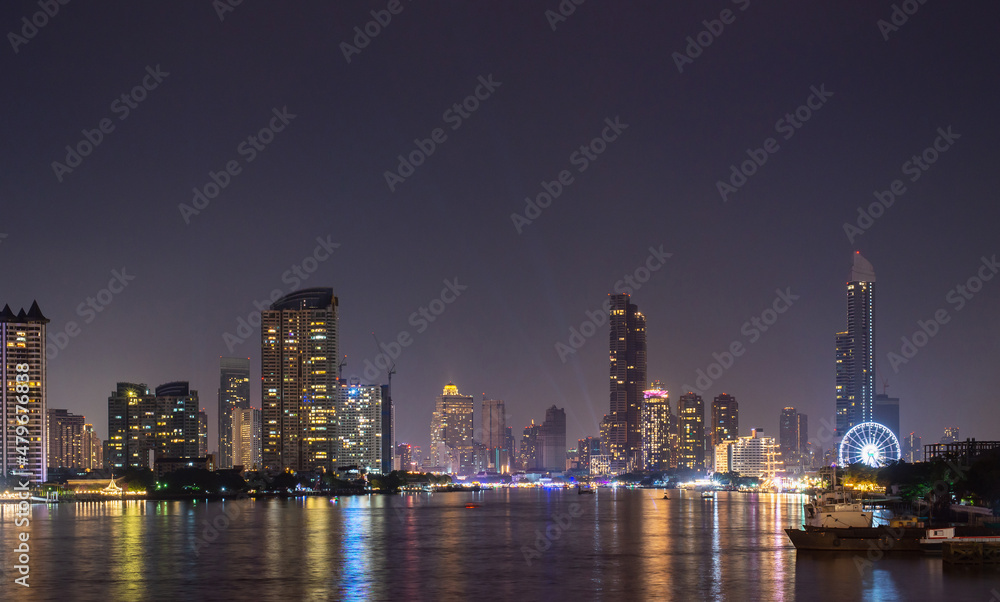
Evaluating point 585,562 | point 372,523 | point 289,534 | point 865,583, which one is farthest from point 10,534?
point 865,583

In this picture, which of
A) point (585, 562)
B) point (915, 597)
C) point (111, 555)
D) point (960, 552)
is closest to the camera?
point (915, 597)

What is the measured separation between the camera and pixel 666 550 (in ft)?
326

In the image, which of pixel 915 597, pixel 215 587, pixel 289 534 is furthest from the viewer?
pixel 289 534

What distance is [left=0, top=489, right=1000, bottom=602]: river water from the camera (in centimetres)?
6894

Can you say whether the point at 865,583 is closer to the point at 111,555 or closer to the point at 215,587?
the point at 215,587

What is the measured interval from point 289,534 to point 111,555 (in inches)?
1121

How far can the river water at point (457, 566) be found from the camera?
226 ft

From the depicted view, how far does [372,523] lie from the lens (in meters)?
145

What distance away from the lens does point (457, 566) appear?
85375 millimetres

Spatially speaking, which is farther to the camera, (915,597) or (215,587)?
(215,587)

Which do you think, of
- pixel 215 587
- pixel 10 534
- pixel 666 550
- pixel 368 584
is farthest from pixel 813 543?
pixel 10 534

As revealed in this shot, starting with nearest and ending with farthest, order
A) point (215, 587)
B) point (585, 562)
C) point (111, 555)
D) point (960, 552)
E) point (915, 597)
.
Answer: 1. point (915, 597)
2. point (215, 587)
3. point (960, 552)
4. point (585, 562)
5. point (111, 555)

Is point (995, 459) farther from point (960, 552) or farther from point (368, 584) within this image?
point (368, 584)

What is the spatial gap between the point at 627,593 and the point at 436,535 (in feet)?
183
